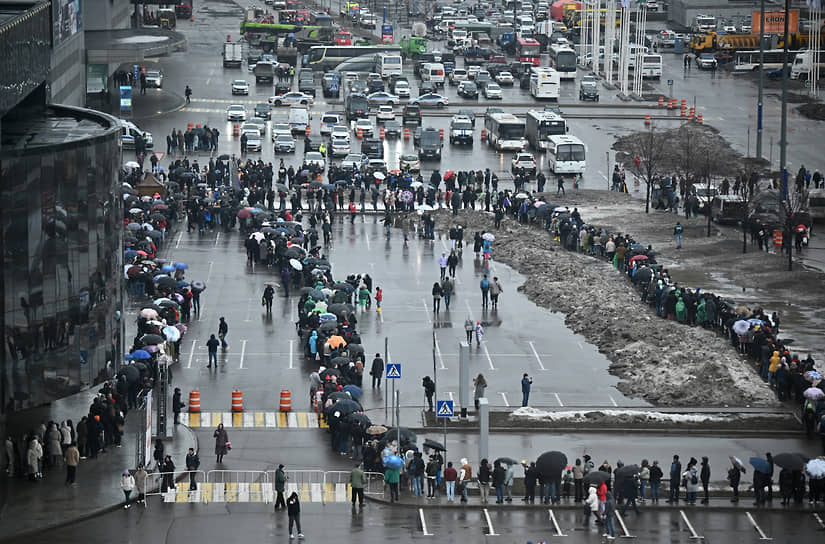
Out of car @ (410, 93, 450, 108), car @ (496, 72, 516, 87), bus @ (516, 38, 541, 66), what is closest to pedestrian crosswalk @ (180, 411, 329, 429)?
car @ (410, 93, 450, 108)

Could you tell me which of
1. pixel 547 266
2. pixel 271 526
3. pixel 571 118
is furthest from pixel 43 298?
pixel 571 118

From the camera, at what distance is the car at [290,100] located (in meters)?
115

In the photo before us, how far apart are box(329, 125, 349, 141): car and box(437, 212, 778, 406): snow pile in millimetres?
24288

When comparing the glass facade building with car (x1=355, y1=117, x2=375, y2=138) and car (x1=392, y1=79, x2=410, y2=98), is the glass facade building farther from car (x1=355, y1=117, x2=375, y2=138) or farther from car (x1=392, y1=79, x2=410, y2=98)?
car (x1=392, y1=79, x2=410, y2=98)

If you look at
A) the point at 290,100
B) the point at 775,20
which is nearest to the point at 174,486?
the point at 290,100

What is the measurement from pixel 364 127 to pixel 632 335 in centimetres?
4733

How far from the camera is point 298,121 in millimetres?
105250

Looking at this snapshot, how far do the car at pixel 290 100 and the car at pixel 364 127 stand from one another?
35.6 feet

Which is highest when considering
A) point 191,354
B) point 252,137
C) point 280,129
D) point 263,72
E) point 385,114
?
point 263,72

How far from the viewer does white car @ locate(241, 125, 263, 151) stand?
9762 cm

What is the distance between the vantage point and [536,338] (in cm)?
6097

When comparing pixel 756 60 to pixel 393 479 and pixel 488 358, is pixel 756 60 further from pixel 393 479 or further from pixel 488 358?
pixel 393 479

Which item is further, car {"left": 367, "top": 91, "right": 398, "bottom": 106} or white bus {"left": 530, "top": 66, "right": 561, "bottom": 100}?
white bus {"left": 530, "top": 66, "right": 561, "bottom": 100}

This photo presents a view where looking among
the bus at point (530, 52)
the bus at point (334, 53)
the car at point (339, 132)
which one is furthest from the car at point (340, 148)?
the bus at point (530, 52)
